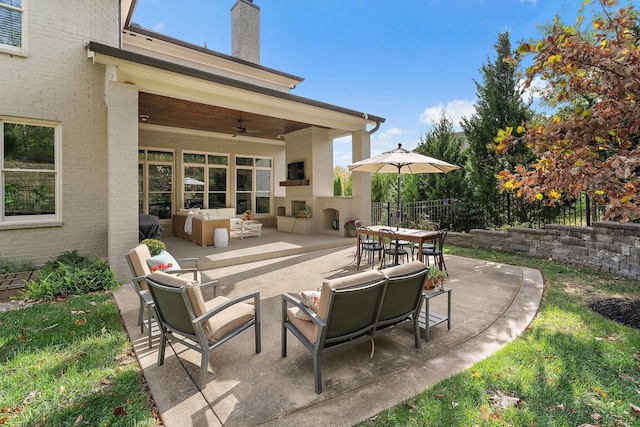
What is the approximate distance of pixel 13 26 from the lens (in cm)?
564

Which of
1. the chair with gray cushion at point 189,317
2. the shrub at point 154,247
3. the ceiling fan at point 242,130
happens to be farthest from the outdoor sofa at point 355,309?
the ceiling fan at point 242,130

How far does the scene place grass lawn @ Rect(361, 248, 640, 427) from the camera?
217 centimetres

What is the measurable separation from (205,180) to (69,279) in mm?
6890

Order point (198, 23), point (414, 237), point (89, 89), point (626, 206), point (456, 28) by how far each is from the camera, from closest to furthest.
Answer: point (626, 206), point (414, 237), point (89, 89), point (456, 28), point (198, 23)

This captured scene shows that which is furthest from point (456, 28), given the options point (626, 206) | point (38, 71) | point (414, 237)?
point (38, 71)

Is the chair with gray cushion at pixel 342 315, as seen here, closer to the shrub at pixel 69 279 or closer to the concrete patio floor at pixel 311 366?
the concrete patio floor at pixel 311 366

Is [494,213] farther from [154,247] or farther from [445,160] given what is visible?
[154,247]

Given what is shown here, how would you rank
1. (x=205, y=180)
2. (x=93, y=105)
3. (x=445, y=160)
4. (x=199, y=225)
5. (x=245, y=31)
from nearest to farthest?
(x=93, y=105)
(x=199, y=225)
(x=445, y=160)
(x=205, y=180)
(x=245, y=31)

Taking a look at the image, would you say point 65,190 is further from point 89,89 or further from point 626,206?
point 626,206

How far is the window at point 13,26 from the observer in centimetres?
556

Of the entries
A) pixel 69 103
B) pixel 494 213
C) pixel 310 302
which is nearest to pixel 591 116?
pixel 310 302

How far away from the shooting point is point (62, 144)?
19.6 feet

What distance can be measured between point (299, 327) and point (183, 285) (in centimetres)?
113

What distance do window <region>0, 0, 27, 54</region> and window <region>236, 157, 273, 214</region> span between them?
700 centimetres
